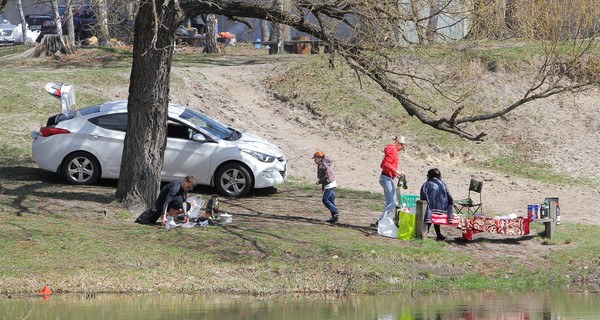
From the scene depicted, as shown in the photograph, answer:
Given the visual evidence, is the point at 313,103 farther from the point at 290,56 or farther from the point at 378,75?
the point at 378,75

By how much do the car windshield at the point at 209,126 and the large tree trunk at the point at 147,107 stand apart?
2578mm

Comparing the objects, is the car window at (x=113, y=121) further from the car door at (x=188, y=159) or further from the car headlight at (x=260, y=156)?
the car headlight at (x=260, y=156)

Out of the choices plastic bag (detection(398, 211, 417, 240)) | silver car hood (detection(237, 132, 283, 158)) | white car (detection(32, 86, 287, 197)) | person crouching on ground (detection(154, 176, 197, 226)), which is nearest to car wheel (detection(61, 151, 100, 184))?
white car (detection(32, 86, 287, 197))

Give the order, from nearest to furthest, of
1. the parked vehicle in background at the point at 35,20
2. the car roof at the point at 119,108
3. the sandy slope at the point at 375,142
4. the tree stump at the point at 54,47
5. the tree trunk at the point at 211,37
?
the car roof at the point at 119,108 < the sandy slope at the point at 375,142 < the tree stump at the point at 54,47 < the tree trunk at the point at 211,37 < the parked vehicle in background at the point at 35,20

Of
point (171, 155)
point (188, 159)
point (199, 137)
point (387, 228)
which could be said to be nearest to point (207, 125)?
point (199, 137)

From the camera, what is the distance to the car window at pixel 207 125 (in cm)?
2150

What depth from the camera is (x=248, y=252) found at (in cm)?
1675

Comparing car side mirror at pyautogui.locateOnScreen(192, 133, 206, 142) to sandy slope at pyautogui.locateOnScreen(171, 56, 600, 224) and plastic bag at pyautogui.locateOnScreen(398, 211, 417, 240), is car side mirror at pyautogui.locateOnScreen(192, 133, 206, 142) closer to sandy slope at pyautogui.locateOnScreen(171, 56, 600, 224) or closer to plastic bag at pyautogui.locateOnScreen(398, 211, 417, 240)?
sandy slope at pyautogui.locateOnScreen(171, 56, 600, 224)

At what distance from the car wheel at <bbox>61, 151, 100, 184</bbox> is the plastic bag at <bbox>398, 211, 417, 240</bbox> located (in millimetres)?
6221

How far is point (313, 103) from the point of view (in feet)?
100

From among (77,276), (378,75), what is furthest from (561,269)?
(77,276)

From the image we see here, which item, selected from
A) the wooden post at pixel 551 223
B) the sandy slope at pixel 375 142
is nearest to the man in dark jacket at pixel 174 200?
the wooden post at pixel 551 223

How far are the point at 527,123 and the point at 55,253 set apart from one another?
18282mm

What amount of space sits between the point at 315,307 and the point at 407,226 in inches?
167
